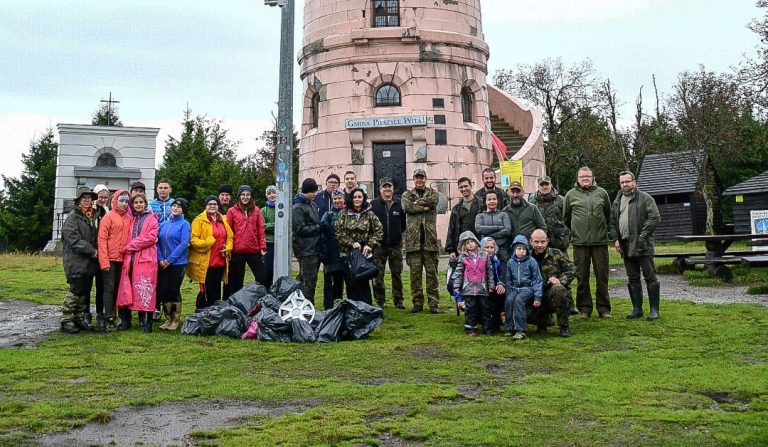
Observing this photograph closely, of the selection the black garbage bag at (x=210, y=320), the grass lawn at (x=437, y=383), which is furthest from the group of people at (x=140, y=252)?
the black garbage bag at (x=210, y=320)

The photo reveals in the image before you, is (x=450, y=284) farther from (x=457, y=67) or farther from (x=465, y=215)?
(x=457, y=67)

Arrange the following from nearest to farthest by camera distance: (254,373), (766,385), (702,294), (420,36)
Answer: (766,385)
(254,373)
(702,294)
(420,36)

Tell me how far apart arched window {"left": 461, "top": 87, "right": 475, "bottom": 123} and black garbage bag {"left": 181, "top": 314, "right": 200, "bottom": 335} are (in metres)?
12.9

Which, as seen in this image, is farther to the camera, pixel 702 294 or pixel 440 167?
pixel 440 167

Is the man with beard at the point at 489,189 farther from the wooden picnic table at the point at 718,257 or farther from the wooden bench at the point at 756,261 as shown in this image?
the wooden picnic table at the point at 718,257

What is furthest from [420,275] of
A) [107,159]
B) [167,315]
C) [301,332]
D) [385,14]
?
[107,159]

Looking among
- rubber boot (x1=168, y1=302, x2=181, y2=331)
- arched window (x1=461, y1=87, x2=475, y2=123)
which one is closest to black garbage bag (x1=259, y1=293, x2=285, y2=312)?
rubber boot (x1=168, y1=302, x2=181, y2=331)

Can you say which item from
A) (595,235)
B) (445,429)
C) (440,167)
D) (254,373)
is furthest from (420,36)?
(445,429)

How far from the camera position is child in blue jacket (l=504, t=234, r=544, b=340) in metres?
8.33

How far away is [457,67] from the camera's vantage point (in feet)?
65.4

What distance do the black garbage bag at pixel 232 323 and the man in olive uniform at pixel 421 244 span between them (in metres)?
2.74

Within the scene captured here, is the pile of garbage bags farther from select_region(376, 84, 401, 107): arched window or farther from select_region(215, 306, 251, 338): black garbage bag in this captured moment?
select_region(376, 84, 401, 107): arched window

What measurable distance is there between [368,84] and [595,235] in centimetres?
1074

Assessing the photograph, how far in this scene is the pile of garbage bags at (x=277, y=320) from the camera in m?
8.34
